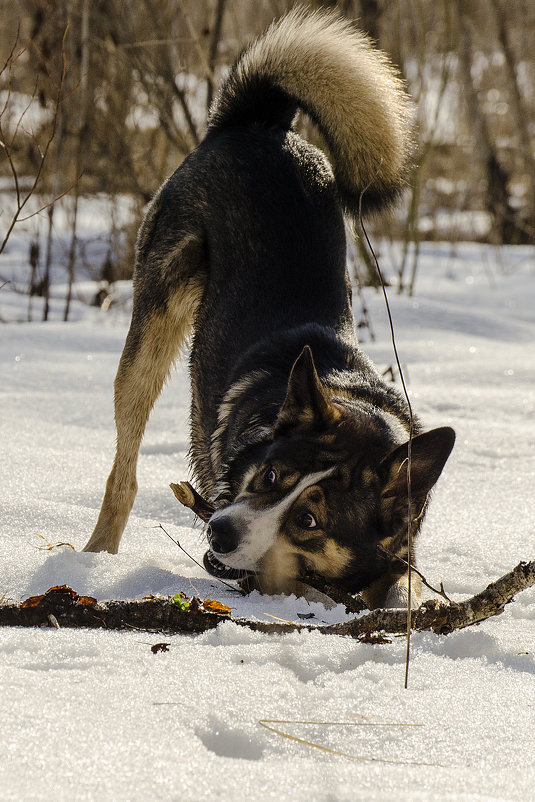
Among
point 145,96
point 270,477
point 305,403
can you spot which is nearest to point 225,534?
point 270,477

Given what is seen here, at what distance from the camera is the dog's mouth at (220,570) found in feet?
8.26

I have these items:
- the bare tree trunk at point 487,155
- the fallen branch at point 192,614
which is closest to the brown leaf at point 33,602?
the fallen branch at point 192,614

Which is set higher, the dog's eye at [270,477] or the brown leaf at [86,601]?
the dog's eye at [270,477]

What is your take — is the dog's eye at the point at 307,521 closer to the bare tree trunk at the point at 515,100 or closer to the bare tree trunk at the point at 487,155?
the bare tree trunk at the point at 487,155

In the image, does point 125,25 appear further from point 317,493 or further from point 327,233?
point 317,493

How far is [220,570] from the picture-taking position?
2570 millimetres

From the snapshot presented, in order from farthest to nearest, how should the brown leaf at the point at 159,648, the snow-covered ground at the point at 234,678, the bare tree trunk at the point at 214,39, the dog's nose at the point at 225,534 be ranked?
the bare tree trunk at the point at 214,39 → the dog's nose at the point at 225,534 → the brown leaf at the point at 159,648 → the snow-covered ground at the point at 234,678

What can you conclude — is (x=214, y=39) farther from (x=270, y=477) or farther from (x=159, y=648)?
(x=159, y=648)

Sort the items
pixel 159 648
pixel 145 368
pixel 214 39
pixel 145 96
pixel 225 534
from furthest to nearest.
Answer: pixel 145 96
pixel 214 39
pixel 145 368
pixel 225 534
pixel 159 648

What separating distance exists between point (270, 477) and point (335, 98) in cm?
174

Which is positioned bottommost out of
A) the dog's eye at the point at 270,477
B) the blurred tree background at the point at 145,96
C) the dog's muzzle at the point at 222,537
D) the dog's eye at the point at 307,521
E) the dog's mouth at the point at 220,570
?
the dog's mouth at the point at 220,570

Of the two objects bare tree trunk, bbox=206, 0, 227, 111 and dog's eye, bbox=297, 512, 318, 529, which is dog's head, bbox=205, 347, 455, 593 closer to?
dog's eye, bbox=297, 512, 318, 529

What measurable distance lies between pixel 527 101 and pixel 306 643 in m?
12.7

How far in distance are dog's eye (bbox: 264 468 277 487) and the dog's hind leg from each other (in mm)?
938
